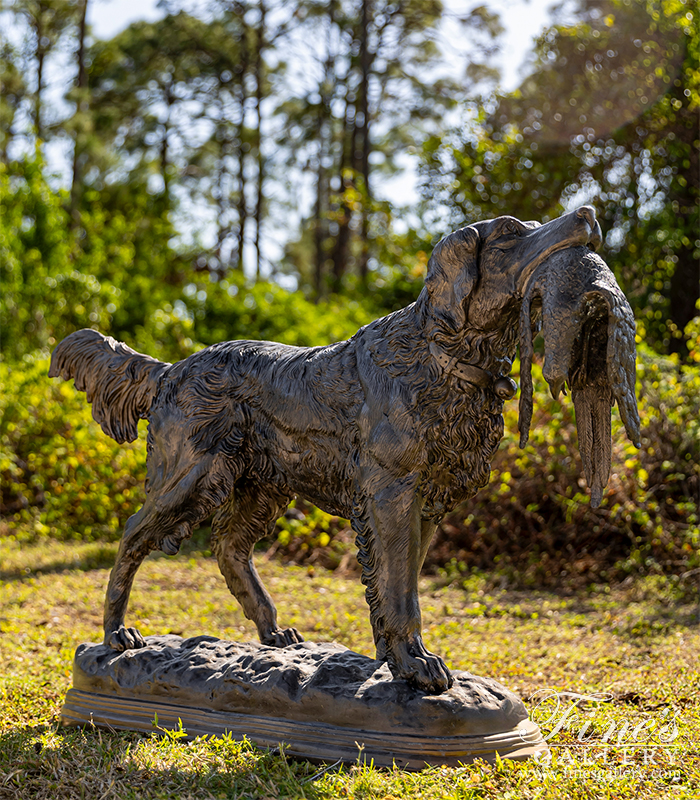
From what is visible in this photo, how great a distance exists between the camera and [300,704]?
330cm

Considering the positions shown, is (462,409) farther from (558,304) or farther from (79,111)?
(79,111)

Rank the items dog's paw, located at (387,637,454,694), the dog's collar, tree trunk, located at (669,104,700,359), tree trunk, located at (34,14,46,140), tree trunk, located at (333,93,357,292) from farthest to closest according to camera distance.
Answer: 1. tree trunk, located at (34,14,46,140)
2. tree trunk, located at (333,93,357,292)
3. tree trunk, located at (669,104,700,359)
4. the dog's collar
5. dog's paw, located at (387,637,454,694)

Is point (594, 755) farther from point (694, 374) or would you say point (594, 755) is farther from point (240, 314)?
point (240, 314)

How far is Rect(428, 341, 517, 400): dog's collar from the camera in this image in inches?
129

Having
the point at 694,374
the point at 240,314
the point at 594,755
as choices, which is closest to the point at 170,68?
the point at 240,314

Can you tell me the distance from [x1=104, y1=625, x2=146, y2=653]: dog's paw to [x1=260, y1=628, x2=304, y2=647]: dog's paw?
0.60 meters

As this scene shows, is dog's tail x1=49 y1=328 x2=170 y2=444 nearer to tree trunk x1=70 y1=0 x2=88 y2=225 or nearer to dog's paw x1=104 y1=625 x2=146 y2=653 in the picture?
dog's paw x1=104 y1=625 x2=146 y2=653

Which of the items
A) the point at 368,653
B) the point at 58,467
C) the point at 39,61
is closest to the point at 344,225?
the point at 39,61

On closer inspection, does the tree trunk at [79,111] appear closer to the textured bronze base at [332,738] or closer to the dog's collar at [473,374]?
the textured bronze base at [332,738]

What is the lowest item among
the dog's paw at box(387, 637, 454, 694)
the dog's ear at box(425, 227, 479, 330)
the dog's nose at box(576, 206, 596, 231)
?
the dog's paw at box(387, 637, 454, 694)

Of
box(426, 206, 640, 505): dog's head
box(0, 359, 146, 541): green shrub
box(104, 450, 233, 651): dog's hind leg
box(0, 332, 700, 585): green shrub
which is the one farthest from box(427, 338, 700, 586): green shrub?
box(104, 450, 233, 651): dog's hind leg

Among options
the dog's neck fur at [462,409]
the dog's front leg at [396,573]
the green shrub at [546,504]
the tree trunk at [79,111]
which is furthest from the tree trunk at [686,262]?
the tree trunk at [79,111]

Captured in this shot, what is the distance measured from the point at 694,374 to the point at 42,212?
1201 centimetres

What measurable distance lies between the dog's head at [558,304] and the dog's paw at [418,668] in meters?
0.91
